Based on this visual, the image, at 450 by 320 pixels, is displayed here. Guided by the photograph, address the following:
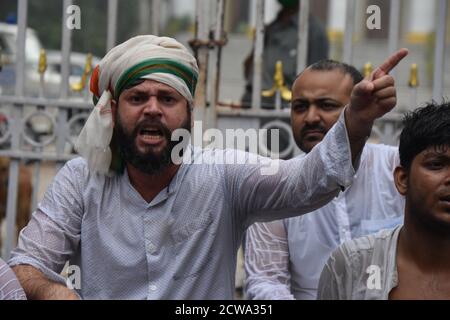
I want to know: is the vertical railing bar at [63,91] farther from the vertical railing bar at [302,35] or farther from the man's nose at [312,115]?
the man's nose at [312,115]

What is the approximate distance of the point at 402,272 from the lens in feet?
12.3

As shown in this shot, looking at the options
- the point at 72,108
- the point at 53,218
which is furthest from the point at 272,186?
the point at 72,108

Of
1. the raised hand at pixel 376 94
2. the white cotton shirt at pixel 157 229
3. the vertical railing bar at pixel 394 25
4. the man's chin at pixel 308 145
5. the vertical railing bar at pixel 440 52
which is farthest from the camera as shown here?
the vertical railing bar at pixel 394 25

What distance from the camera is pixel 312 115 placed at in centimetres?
474

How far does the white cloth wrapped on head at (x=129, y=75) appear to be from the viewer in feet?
13.1

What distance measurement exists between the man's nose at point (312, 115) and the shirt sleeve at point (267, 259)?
484 millimetres

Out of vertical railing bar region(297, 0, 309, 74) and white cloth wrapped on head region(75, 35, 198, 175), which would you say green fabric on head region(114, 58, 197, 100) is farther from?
vertical railing bar region(297, 0, 309, 74)

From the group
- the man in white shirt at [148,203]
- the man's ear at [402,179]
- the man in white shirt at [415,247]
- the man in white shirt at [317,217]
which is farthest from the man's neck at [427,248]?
the man in white shirt at [317,217]

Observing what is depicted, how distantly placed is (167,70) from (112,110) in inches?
12.1

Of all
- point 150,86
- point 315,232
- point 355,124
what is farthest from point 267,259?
point 355,124

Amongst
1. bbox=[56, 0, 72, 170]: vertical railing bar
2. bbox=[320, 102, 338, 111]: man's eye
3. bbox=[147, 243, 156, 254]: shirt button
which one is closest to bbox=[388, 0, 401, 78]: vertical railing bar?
bbox=[320, 102, 338, 111]: man's eye

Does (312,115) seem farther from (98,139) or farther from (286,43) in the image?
(286,43)

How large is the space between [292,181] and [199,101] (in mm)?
2336
